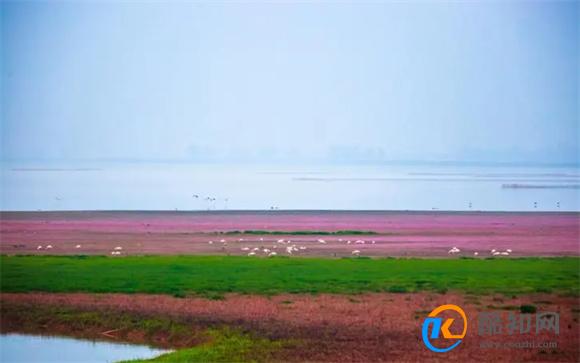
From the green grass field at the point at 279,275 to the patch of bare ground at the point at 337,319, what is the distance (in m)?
0.79

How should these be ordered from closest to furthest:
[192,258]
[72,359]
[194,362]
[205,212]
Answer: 1. [194,362]
2. [72,359]
3. [192,258]
4. [205,212]

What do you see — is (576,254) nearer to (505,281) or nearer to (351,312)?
(505,281)

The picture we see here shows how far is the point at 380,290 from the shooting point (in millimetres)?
18484

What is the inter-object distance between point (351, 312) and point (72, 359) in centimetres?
622

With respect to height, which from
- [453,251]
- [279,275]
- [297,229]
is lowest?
[279,275]

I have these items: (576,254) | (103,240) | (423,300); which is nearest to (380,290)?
(423,300)

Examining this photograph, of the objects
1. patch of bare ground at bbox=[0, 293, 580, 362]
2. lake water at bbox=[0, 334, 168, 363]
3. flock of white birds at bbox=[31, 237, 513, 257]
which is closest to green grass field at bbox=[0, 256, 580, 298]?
patch of bare ground at bbox=[0, 293, 580, 362]

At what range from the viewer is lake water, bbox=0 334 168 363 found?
14453mm

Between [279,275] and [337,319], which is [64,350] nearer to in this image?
[337,319]

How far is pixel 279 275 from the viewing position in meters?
A: 20.6

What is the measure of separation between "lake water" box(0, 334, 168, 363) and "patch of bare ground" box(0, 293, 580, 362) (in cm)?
39

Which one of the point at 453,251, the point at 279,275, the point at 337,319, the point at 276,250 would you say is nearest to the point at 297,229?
the point at 276,250

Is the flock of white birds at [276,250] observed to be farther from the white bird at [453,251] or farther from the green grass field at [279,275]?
the green grass field at [279,275]

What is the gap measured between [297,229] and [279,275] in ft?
47.5
